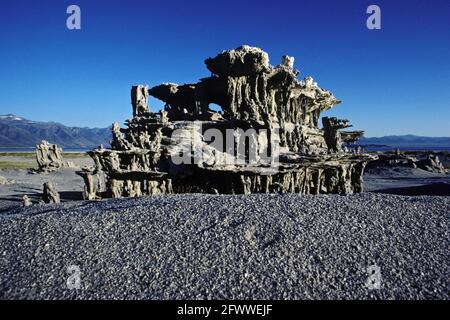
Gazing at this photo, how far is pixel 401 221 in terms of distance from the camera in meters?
13.1

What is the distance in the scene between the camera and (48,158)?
54.5m

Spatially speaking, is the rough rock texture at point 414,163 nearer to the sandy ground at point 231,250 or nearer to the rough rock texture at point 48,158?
the sandy ground at point 231,250

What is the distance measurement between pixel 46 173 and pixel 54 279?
4770cm

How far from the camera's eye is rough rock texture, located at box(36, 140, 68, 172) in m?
52.8

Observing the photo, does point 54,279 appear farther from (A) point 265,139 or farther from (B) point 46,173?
(B) point 46,173

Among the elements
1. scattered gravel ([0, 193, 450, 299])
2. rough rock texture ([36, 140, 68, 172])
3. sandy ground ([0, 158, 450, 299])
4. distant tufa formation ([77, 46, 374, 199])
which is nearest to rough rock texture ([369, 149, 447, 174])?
distant tufa formation ([77, 46, 374, 199])

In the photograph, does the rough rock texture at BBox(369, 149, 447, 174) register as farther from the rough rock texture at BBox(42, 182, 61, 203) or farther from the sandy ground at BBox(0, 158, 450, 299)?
the rough rock texture at BBox(42, 182, 61, 203)

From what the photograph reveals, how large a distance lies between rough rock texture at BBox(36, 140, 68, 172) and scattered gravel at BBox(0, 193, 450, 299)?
43.9 metres

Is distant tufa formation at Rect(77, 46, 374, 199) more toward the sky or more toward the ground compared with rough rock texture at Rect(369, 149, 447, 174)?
more toward the sky

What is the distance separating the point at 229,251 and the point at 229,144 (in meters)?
16.6

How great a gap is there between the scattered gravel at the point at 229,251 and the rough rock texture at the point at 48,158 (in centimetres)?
4387

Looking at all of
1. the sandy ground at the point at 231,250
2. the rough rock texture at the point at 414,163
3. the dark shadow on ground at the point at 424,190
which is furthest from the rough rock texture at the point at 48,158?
the rough rock texture at the point at 414,163

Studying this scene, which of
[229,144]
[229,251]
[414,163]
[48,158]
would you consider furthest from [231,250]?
[414,163]
